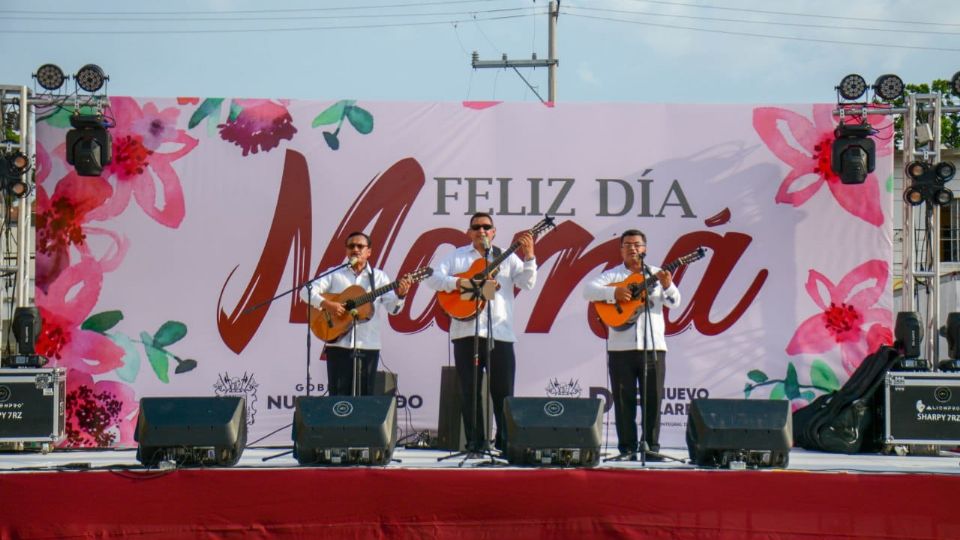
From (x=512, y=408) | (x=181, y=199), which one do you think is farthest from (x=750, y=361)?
(x=181, y=199)

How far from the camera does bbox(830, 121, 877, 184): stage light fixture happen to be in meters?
8.08

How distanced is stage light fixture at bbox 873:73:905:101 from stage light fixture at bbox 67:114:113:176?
556cm

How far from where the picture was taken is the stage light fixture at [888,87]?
805 centimetres

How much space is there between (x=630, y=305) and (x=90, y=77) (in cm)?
428

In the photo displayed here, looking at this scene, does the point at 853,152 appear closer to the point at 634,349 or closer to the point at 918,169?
the point at 918,169

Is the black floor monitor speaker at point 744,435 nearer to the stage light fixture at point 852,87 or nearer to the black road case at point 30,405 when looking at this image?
the stage light fixture at point 852,87

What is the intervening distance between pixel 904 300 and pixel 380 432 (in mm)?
4511

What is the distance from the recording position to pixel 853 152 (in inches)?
320

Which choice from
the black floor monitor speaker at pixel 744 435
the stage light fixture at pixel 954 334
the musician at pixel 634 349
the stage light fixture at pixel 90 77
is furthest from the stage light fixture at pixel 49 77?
the stage light fixture at pixel 954 334

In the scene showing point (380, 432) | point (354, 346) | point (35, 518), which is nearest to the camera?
point (35, 518)

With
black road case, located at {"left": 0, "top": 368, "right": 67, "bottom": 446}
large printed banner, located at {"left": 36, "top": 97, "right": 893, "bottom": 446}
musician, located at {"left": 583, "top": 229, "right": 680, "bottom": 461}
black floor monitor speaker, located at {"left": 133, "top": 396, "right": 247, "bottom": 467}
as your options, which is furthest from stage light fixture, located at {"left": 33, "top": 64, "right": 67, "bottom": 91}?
musician, located at {"left": 583, "top": 229, "right": 680, "bottom": 461}

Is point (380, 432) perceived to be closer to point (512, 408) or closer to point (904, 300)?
point (512, 408)

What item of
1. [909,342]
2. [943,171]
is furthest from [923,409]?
[943,171]

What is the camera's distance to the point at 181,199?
27.6 feet
